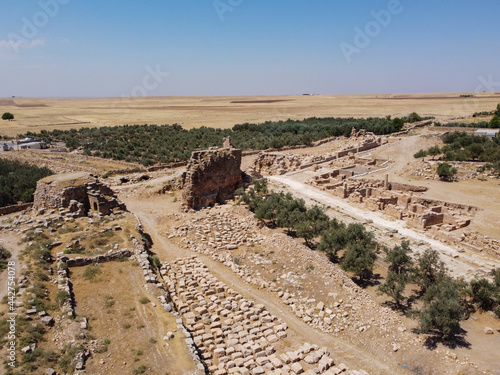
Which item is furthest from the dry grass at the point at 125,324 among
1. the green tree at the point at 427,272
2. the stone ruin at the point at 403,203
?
the stone ruin at the point at 403,203

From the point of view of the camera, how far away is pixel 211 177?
25.0 m

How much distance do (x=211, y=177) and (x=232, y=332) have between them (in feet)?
46.7

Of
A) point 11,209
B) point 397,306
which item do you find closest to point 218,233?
point 397,306

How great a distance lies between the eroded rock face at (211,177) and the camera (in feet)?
78.3

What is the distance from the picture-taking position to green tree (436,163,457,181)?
97.5 feet

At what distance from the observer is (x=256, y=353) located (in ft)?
36.9

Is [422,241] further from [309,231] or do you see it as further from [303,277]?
[303,277]

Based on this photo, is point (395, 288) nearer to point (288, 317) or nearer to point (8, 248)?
point (288, 317)

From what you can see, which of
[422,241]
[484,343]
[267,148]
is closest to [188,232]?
[422,241]

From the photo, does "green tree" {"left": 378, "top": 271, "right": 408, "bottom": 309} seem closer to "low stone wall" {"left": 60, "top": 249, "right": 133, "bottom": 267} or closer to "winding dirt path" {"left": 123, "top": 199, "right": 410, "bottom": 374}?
"winding dirt path" {"left": 123, "top": 199, "right": 410, "bottom": 374}

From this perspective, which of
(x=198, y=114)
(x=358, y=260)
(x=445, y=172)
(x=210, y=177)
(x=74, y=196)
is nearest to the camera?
(x=358, y=260)

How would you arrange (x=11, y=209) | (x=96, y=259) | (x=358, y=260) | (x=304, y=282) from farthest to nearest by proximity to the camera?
(x=11, y=209)
(x=358, y=260)
(x=304, y=282)
(x=96, y=259)

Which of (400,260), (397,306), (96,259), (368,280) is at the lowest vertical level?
(368,280)

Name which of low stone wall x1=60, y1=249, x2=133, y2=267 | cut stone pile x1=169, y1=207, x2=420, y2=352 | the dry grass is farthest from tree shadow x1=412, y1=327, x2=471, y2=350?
low stone wall x1=60, y1=249, x2=133, y2=267
